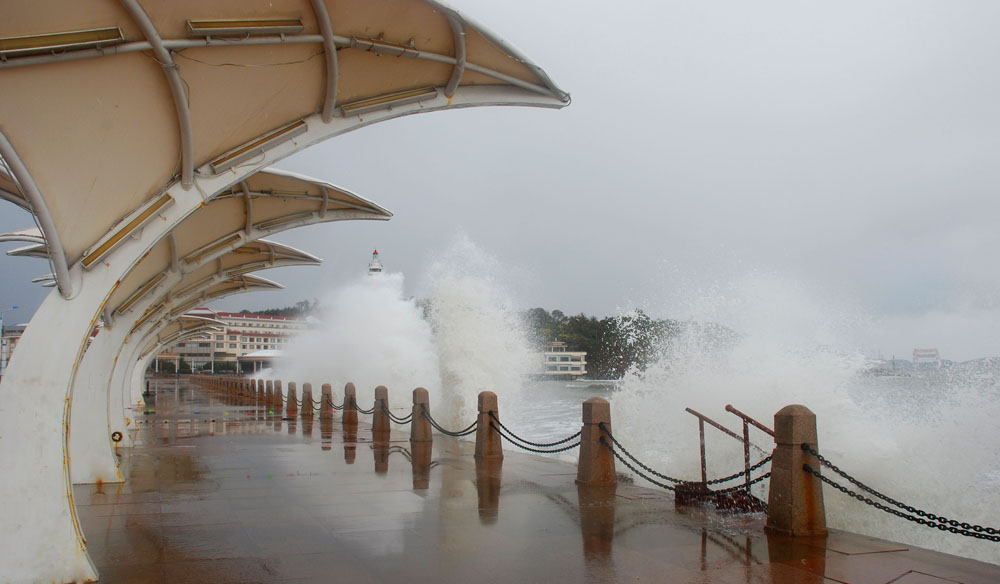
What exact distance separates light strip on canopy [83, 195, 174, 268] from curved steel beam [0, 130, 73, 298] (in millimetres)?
251

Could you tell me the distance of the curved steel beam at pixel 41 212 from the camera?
15.5ft

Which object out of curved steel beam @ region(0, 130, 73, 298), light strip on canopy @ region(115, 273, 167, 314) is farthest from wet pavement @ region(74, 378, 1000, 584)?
light strip on canopy @ region(115, 273, 167, 314)

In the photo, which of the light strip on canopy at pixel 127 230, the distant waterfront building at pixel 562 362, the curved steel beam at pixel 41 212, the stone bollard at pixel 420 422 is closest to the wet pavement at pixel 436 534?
the curved steel beam at pixel 41 212

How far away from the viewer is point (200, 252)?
11.5 m

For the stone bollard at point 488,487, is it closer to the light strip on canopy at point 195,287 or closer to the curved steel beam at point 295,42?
the curved steel beam at point 295,42

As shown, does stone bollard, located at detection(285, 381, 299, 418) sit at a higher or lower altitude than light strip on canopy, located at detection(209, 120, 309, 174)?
lower

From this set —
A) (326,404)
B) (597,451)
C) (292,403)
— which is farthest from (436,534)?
(292,403)

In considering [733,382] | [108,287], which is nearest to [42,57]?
[108,287]

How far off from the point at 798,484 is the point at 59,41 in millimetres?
7377

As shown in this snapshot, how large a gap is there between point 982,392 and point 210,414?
24107mm

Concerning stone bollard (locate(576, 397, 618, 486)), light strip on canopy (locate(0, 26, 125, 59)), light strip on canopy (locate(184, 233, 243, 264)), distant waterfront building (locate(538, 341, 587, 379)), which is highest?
light strip on canopy (locate(0, 26, 125, 59))

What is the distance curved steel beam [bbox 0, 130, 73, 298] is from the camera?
15.5 ft

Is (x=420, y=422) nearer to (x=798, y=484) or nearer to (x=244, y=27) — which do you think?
(x=798, y=484)

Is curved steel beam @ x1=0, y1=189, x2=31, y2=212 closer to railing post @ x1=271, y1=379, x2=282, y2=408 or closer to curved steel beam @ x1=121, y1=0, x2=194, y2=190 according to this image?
curved steel beam @ x1=121, y1=0, x2=194, y2=190
